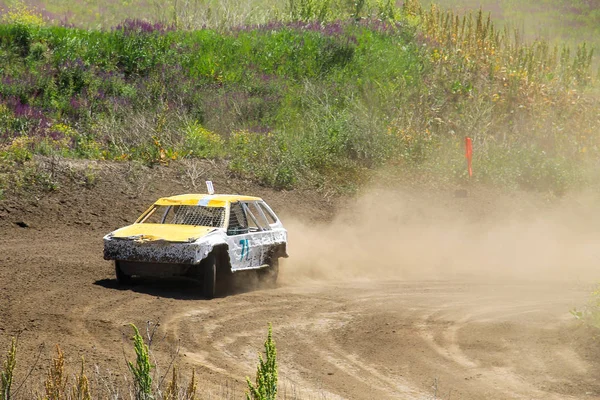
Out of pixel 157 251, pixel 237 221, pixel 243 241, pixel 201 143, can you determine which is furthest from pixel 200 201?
pixel 201 143

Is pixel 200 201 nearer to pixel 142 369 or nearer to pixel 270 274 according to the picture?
pixel 270 274

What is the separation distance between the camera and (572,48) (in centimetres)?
5062

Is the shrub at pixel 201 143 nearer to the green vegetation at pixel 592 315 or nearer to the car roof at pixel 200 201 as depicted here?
the car roof at pixel 200 201

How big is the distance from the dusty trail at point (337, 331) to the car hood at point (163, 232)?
726 mm

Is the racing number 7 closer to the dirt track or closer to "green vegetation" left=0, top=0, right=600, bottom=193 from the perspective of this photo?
the dirt track

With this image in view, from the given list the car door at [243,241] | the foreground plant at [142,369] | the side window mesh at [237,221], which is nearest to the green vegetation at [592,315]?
the car door at [243,241]

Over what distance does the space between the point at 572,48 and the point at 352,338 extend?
4269cm

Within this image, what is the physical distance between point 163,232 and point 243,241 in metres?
1.32

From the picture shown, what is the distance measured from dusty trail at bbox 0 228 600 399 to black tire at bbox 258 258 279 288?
0.83 ft

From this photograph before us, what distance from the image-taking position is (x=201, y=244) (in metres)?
13.0

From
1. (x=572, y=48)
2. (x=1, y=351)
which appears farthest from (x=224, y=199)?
(x=572, y=48)

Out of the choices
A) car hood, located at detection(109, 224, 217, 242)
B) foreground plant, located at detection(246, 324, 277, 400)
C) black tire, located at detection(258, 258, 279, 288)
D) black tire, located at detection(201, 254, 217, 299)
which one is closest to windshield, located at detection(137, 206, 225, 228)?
car hood, located at detection(109, 224, 217, 242)

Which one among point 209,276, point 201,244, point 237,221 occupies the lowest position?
point 209,276

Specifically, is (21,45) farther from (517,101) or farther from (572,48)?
(572,48)
